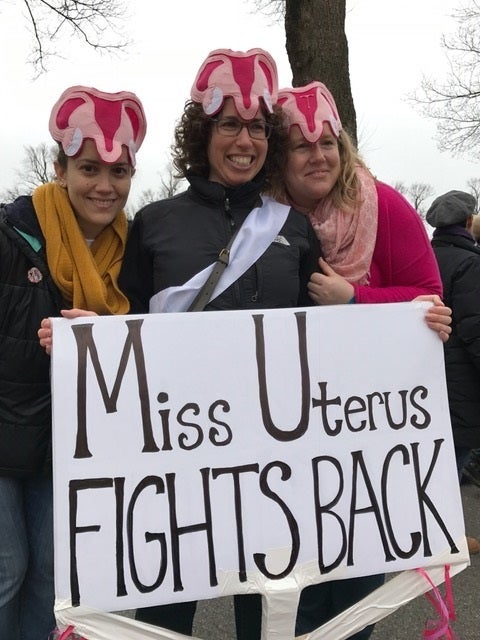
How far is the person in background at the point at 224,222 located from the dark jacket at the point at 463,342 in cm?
125

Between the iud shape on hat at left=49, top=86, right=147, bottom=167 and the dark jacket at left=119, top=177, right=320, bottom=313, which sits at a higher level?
the iud shape on hat at left=49, top=86, right=147, bottom=167

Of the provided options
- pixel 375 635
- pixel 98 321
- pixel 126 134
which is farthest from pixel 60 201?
pixel 375 635

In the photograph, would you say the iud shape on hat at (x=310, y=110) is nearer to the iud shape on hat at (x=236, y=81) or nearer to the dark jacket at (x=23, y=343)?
the iud shape on hat at (x=236, y=81)

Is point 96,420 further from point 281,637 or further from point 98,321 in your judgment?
point 281,637

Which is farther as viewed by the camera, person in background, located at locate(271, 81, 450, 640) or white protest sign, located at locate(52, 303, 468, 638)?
person in background, located at locate(271, 81, 450, 640)

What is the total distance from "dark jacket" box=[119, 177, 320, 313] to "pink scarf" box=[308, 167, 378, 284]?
0.05 meters

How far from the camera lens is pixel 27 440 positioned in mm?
1729

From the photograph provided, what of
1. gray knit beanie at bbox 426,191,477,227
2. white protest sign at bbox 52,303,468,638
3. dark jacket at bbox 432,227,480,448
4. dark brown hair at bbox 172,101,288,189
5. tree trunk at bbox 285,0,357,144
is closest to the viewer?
white protest sign at bbox 52,303,468,638

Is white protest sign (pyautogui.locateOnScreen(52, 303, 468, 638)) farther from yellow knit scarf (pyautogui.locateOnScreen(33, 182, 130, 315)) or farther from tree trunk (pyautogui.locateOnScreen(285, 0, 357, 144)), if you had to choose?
tree trunk (pyautogui.locateOnScreen(285, 0, 357, 144))

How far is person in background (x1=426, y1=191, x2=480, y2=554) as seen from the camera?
112 inches

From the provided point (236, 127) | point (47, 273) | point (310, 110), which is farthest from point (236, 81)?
point (47, 273)

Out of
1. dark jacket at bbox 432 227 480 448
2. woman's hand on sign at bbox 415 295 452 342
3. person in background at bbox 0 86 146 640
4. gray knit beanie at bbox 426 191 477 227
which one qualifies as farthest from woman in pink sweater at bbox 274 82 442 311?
gray knit beanie at bbox 426 191 477 227

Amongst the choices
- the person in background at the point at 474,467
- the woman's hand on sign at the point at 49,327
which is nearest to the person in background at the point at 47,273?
the woman's hand on sign at the point at 49,327

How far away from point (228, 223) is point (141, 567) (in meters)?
0.97
